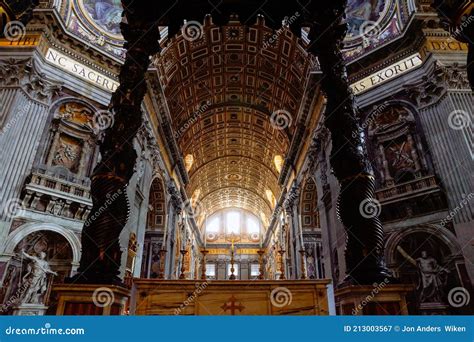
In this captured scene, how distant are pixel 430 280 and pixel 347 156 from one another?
22.4 ft

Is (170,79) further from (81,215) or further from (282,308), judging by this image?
(282,308)

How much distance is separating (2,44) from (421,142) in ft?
43.1

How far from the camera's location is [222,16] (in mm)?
4355

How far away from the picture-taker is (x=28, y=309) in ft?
25.3

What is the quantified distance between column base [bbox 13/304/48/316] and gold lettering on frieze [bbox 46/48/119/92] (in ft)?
23.6

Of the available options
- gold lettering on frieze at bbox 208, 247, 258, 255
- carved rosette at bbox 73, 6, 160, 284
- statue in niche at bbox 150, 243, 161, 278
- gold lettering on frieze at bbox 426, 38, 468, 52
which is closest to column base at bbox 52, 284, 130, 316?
carved rosette at bbox 73, 6, 160, 284

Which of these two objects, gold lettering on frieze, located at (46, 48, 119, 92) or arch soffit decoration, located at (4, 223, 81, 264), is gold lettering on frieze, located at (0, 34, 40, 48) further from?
arch soffit decoration, located at (4, 223, 81, 264)

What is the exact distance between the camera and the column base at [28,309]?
24.9ft

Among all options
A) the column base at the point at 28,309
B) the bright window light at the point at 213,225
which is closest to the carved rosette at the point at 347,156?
the column base at the point at 28,309

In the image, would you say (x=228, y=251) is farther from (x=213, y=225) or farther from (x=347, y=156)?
(x=347, y=156)

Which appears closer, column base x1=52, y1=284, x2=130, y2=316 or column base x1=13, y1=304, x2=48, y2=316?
column base x1=52, y1=284, x2=130, y2=316

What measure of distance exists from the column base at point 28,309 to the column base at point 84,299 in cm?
677

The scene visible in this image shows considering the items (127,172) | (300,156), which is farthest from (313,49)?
(300,156)

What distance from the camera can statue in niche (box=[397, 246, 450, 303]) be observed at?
306 inches
